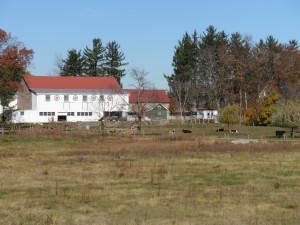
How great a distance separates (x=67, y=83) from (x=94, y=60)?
19759 millimetres

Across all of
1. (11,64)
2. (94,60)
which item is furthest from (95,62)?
(11,64)

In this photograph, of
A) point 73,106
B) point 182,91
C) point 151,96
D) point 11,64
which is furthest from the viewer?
point 151,96

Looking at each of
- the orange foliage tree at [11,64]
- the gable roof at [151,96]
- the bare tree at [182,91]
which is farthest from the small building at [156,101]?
the orange foliage tree at [11,64]

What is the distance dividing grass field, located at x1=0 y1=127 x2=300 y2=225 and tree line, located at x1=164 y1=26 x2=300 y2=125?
195 feet

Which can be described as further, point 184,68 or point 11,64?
point 184,68

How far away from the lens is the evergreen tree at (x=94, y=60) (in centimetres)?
11106

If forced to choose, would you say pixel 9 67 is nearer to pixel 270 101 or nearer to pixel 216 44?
pixel 270 101

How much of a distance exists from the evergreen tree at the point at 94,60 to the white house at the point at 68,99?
16958 mm

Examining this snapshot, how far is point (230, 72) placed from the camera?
94.9m

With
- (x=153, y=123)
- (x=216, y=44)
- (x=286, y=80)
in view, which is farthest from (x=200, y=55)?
(x=153, y=123)

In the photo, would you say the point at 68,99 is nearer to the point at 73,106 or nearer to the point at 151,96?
the point at 73,106

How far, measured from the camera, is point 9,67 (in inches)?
2466

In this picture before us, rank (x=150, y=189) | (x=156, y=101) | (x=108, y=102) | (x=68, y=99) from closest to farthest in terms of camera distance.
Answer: (x=150, y=189) < (x=68, y=99) < (x=108, y=102) < (x=156, y=101)

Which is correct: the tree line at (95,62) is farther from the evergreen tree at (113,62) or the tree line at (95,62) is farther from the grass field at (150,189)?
the grass field at (150,189)
